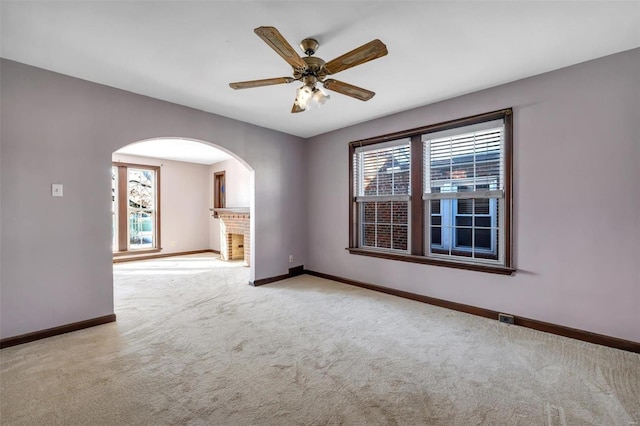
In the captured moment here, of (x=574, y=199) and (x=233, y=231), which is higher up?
(x=574, y=199)

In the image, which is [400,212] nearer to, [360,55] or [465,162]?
[465,162]

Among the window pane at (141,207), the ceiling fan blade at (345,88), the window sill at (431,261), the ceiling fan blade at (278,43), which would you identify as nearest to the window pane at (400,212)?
the window sill at (431,261)

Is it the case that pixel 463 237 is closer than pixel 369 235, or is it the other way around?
pixel 463 237

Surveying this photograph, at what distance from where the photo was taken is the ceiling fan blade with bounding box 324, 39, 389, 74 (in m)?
1.80

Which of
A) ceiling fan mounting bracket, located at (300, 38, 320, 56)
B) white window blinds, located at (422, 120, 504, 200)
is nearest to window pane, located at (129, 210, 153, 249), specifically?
ceiling fan mounting bracket, located at (300, 38, 320, 56)

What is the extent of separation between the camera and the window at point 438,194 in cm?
321

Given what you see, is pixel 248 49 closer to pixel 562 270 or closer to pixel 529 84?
pixel 529 84

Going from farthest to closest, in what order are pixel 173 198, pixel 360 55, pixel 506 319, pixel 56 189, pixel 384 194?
pixel 173 198, pixel 384 194, pixel 506 319, pixel 56 189, pixel 360 55

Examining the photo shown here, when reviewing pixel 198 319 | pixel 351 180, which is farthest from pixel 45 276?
pixel 351 180

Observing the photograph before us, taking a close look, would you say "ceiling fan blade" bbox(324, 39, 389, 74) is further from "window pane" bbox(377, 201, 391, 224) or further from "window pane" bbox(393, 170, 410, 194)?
"window pane" bbox(377, 201, 391, 224)

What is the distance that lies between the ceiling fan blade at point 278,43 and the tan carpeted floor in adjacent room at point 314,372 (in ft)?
7.44

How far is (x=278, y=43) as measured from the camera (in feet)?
5.87

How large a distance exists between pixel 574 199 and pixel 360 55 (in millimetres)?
2439

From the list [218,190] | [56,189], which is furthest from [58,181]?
[218,190]
